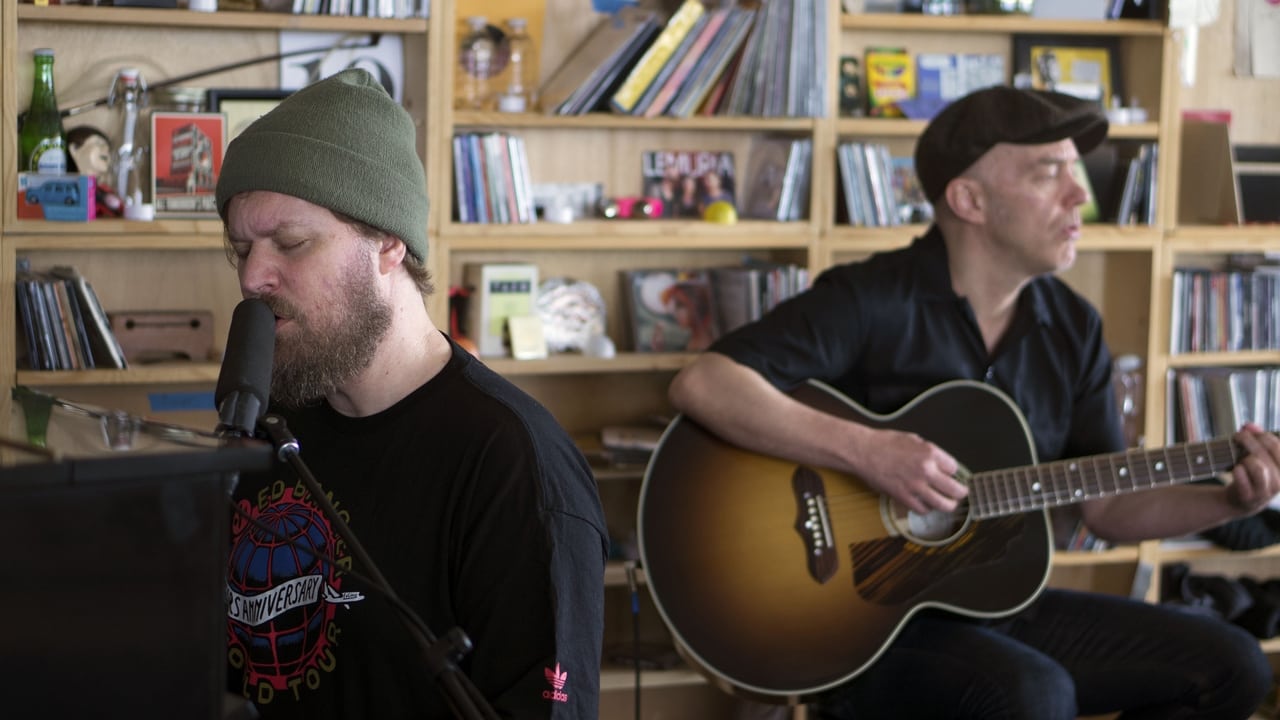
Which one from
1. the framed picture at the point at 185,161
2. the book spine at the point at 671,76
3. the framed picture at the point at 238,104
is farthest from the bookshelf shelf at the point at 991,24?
the framed picture at the point at 185,161

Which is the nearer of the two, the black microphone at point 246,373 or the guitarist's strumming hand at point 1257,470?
the black microphone at point 246,373

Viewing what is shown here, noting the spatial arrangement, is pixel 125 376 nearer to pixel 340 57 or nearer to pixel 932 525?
pixel 340 57

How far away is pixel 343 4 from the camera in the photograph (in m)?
2.88

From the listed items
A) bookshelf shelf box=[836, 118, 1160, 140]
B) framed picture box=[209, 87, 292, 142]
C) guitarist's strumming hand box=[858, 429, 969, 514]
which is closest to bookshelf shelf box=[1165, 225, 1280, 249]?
bookshelf shelf box=[836, 118, 1160, 140]

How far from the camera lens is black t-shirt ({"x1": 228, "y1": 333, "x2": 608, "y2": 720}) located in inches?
51.6

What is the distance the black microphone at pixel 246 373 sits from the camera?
3.13 feet

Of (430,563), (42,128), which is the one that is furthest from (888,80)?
(430,563)

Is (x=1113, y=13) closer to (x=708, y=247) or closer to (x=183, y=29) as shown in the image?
(x=708, y=247)

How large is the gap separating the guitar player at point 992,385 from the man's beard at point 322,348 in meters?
1.07

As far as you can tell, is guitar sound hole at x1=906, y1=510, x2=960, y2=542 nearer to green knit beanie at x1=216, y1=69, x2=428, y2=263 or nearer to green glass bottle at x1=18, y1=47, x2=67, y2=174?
green knit beanie at x1=216, y1=69, x2=428, y2=263

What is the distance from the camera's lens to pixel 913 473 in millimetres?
2359

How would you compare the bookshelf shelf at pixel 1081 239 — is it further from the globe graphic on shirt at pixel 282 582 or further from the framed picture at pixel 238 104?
the globe graphic on shirt at pixel 282 582

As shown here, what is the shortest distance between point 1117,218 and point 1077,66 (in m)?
0.44

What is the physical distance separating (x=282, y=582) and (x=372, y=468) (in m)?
0.16
